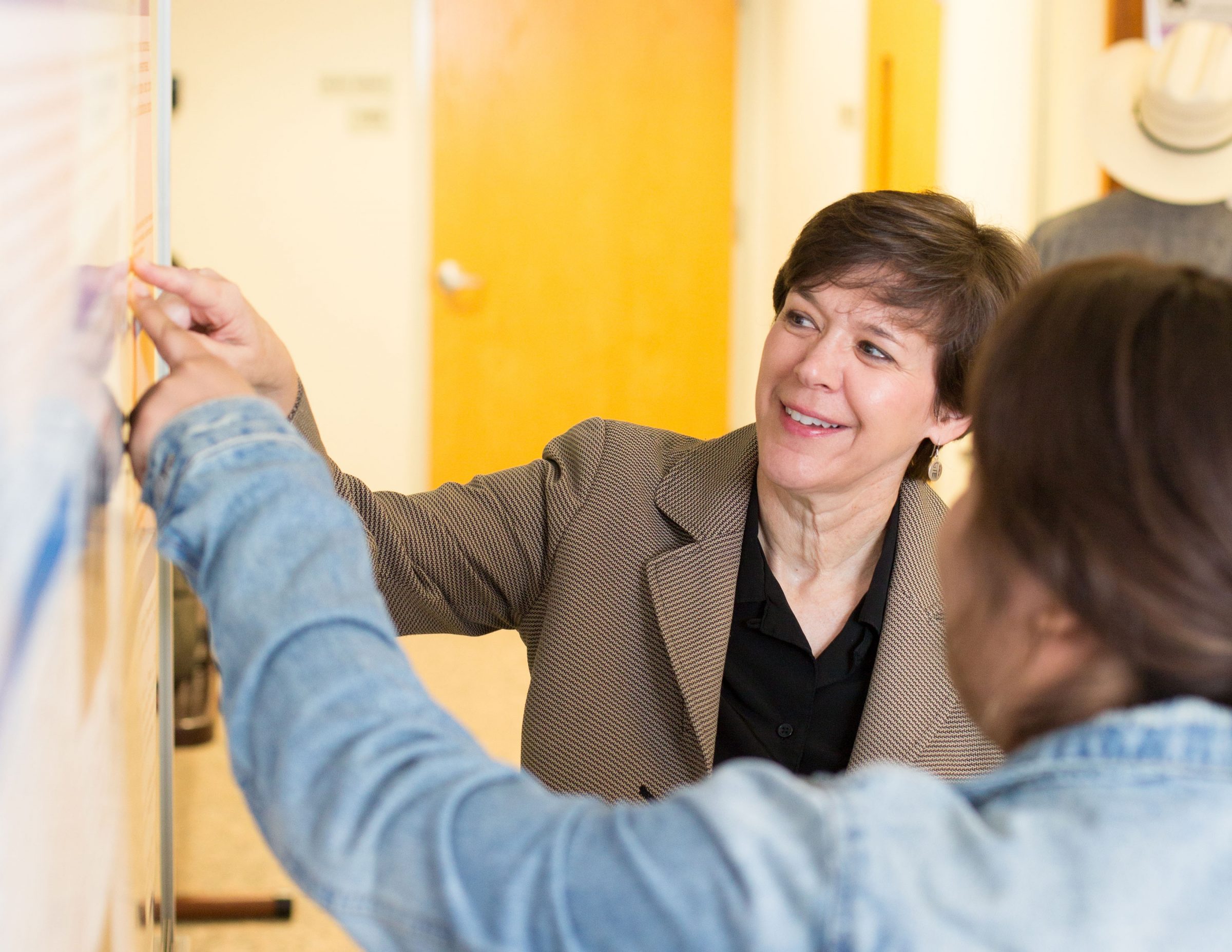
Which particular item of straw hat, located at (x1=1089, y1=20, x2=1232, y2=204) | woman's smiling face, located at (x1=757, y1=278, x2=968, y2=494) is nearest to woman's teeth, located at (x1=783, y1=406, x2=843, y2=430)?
woman's smiling face, located at (x1=757, y1=278, x2=968, y2=494)

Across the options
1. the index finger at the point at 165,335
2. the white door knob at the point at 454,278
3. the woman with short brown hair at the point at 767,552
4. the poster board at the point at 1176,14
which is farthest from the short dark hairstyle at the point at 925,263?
the white door knob at the point at 454,278

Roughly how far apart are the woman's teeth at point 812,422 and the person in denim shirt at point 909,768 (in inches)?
29.0

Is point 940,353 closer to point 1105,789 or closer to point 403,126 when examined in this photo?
point 1105,789

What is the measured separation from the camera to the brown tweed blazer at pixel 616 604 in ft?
4.17

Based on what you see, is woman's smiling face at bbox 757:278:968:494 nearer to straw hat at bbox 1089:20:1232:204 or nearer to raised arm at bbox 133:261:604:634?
raised arm at bbox 133:261:604:634

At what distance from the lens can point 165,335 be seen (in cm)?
68

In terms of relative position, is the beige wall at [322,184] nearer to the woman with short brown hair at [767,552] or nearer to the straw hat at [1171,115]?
the straw hat at [1171,115]

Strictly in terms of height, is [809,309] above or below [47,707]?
above

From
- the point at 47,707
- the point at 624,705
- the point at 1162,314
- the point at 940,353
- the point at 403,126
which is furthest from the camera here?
the point at 403,126

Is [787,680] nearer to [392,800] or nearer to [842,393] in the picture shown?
[842,393]

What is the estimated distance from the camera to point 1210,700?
1.92 ft

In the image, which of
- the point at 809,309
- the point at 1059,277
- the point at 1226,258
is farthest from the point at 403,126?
the point at 1059,277

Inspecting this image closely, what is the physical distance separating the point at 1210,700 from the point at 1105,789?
0.08 m

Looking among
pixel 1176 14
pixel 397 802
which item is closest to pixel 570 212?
pixel 1176 14
